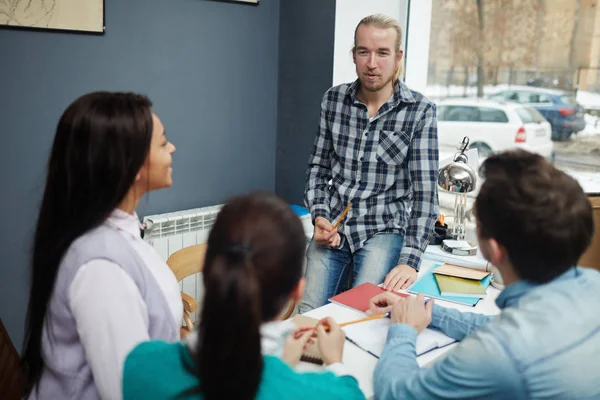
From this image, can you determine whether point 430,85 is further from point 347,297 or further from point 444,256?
A: point 347,297

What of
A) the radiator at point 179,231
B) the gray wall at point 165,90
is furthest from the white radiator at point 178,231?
the gray wall at point 165,90

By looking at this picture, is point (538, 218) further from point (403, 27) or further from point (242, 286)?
point (403, 27)

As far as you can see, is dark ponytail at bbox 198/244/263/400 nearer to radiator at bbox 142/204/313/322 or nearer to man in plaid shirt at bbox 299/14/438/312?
man in plaid shirt at bbox 299/14/438/312

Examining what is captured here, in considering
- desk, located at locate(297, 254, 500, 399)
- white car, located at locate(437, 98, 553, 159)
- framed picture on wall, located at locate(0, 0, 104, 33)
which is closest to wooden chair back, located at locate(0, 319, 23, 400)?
desk, located at locate(297, 254, 500, 399)

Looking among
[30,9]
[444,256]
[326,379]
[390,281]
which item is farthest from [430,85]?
[326,379]

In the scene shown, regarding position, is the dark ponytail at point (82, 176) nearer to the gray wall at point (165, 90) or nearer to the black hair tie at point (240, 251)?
the black hair tie at point (240, 251)

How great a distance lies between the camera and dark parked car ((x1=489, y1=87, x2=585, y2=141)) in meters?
2.70

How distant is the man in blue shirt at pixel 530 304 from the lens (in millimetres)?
982

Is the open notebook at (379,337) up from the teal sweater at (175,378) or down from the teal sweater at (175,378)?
down

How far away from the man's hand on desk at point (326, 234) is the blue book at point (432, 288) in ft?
1.21

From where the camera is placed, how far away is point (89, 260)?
111 centimetres

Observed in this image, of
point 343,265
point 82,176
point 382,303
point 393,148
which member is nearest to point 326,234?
point 343,265

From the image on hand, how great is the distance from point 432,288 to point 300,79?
1598 millimetres

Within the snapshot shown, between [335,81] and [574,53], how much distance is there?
1147mm
